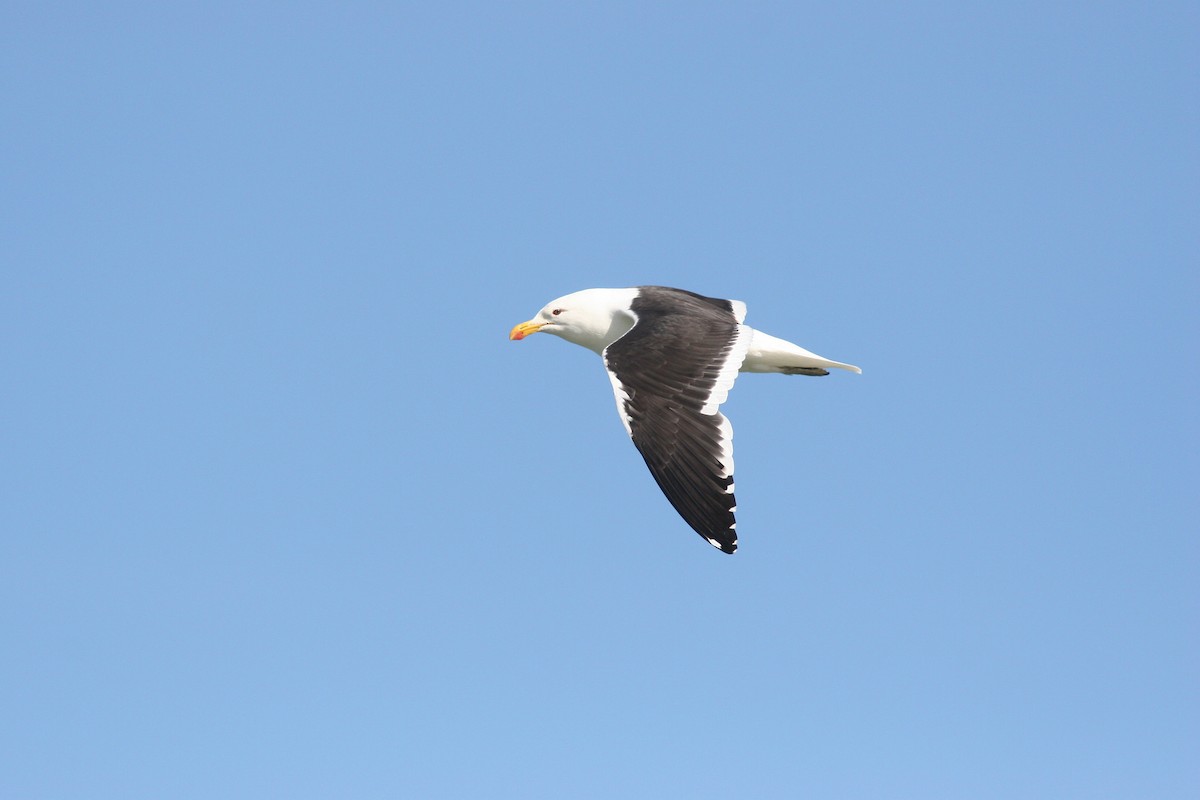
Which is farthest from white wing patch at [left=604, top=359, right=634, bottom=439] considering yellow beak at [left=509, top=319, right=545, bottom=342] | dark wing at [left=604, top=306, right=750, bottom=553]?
yellow beak at [left=509, top=319, right=545, bottom=342]

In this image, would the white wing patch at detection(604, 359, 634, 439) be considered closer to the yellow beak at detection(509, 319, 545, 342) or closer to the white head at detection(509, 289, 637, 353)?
the white head at detection(509, 289, 637, 353)

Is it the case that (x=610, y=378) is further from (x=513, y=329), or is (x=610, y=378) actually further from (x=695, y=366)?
(x=513, y=329)

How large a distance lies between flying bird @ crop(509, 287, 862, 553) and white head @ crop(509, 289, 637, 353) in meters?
0.02

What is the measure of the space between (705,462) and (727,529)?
23.7 inches

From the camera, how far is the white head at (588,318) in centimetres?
1559

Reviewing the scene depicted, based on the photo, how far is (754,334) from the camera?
1461cm

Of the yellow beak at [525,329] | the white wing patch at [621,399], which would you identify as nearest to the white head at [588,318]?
the yellow beak at [525,329]

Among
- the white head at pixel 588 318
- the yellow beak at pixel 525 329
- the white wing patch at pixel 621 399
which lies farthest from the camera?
the yellow beak at pixel 525 329

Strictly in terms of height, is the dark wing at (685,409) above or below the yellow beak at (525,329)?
below

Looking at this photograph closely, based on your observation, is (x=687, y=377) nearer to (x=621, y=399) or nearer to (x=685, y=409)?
(x=685, y=409)

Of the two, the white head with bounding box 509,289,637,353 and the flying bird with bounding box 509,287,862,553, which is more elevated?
the white head with bounding box 509,289,637,353

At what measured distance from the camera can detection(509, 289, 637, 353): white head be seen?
15586 mm

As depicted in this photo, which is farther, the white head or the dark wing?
the white head

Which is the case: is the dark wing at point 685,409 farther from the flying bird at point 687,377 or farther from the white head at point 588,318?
the white head at point 588,318
